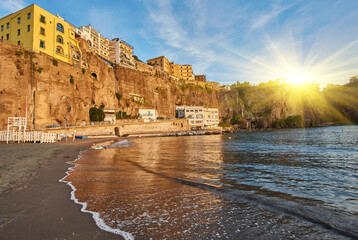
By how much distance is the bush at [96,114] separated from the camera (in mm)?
50656

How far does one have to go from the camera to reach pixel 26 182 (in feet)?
21.0

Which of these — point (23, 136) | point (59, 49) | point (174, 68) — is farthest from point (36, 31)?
point (174, 68)

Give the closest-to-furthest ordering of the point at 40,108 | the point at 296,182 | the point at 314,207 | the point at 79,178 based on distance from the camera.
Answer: the point at 314,207, the point at 296,182, the point at 79,178, the point at 40,108

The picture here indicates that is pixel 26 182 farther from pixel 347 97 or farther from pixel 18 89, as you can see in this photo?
pixel 347 97

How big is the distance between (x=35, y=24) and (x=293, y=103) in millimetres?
135172

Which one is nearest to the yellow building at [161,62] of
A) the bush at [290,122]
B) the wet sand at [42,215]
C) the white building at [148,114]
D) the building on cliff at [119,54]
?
the building on cliff at [119,54]

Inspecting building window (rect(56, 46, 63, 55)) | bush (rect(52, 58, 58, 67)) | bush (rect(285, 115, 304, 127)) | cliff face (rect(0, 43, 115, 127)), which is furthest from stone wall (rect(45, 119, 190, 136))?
bush (rect(285, 115, 304, 127))

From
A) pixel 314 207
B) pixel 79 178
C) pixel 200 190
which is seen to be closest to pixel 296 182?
pixel 314 207

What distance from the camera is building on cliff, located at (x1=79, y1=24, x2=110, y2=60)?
64875 millimetres

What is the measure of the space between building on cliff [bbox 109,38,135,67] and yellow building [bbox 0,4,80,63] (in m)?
31.4

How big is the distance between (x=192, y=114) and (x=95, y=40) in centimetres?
5280

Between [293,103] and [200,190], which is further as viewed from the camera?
[293,103]

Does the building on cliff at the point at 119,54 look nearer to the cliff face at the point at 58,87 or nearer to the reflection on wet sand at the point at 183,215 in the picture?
the cliff face at the point at 58,87

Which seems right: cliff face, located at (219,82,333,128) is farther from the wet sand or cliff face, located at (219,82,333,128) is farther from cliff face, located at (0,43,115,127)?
the wet sand
